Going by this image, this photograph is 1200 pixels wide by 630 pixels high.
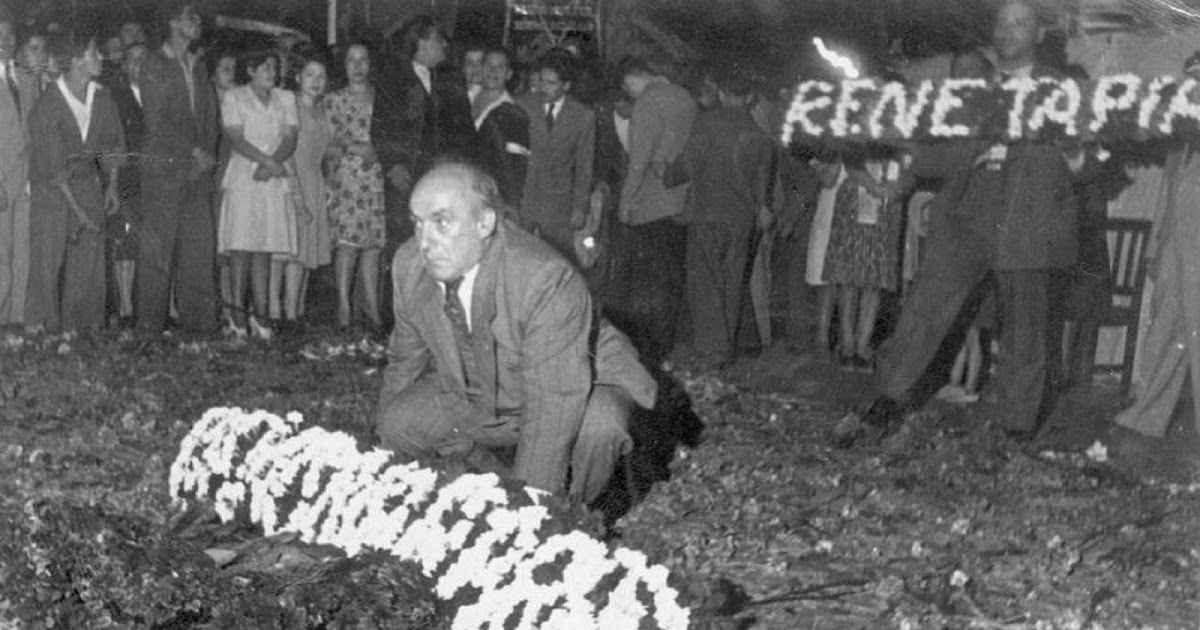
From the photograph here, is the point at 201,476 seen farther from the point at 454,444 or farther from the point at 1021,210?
the point at 1021,210

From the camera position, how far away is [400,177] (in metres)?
10.1

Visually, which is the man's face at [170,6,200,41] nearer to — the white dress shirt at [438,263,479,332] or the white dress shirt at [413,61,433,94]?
the white dress shirt at [413,61,433,94]

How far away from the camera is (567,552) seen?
3.56 meters

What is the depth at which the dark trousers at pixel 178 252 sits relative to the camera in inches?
383

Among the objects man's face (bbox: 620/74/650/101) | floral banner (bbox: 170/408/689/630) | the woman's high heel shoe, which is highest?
man's face (bbox: 620/74/650/101)

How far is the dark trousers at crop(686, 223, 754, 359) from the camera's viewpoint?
31.4 ft

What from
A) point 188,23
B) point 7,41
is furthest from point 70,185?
point 188,23

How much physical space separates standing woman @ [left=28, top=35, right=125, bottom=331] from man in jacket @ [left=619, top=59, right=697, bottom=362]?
Answer: 346 centimetres

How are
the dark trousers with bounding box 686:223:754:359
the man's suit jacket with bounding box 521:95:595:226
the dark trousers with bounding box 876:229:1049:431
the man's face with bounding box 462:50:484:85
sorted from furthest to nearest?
the man's face with bounding box 462:50:484:85 → the man's suit jacket with bounding box 521:95:595:226 → the dark trousers with bounding box 686:223:754:359 → the dark trousers with bounding box 876:229:1049:431

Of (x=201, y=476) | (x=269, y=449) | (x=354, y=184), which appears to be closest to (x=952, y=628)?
(x=269, y=449)

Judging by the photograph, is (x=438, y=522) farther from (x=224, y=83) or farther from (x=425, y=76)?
(x=224, y=83)

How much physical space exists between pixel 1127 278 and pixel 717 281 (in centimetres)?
261

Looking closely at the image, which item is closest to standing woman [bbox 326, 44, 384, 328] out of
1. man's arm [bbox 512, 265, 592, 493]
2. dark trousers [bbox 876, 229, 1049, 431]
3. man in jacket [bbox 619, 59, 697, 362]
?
man in jacket [bbox 619, 59, 697, 362]

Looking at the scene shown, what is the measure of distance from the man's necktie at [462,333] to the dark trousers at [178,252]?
5338 mm
